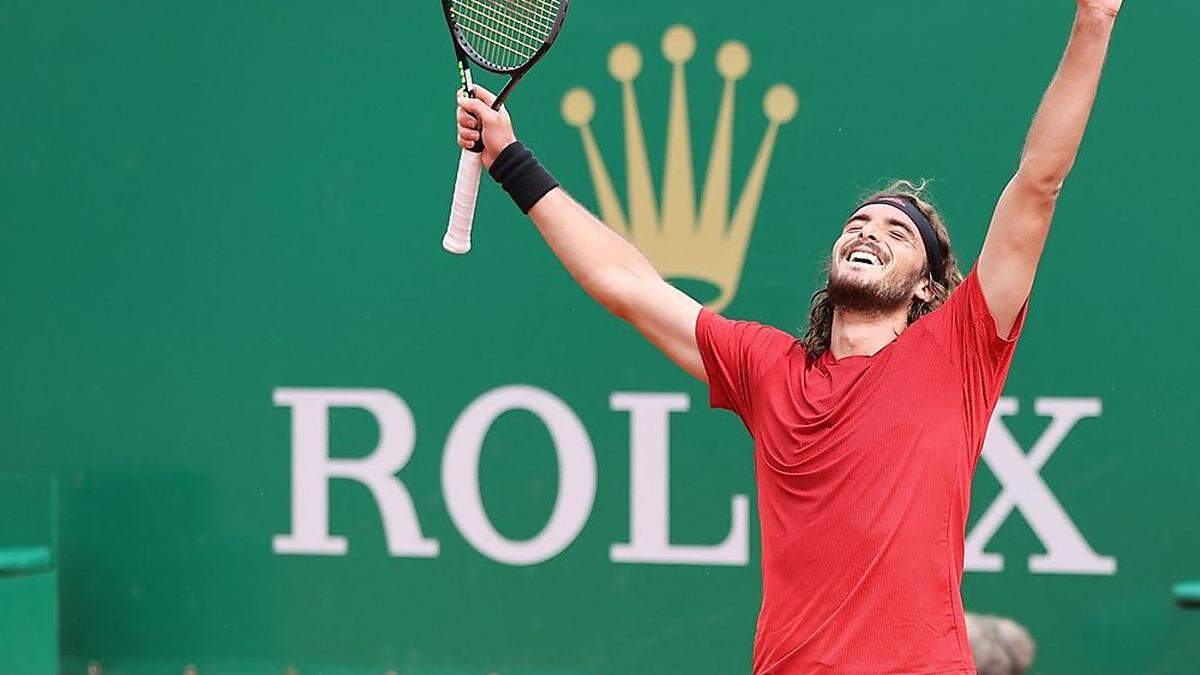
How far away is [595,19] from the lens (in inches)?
135

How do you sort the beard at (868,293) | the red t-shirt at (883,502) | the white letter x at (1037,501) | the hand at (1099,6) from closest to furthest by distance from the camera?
the hand at (1099,6) < the red t-shirt at (883,502) < the beard at (868,293) < the white letter x at (1037,501)

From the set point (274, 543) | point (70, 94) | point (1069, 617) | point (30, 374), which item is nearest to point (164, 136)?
point (70, 94)

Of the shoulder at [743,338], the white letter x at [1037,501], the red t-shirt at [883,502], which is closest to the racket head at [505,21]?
the shoulder at [743,338]

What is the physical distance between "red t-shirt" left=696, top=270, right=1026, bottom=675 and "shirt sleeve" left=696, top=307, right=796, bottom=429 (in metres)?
0.09

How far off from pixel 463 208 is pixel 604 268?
0.23 metres

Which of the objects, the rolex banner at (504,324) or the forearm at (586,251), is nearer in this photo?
the forearm at (586,251)

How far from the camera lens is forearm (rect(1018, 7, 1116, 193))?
2113 millimetres

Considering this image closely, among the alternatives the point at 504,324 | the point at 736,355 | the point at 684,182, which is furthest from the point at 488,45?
the point at 736,355

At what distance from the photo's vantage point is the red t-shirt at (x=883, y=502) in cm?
221

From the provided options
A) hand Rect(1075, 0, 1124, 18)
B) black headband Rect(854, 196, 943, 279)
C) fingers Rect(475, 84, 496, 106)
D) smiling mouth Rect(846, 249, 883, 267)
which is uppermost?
hand Rect(1075, 0, 1124, 18)

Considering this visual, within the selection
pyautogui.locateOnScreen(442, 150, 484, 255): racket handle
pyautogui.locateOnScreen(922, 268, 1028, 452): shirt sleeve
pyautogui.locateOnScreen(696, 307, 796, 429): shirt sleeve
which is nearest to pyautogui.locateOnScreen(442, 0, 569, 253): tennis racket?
pyautogui.locateOnScreen(442, 150, 484, 255): racket handle

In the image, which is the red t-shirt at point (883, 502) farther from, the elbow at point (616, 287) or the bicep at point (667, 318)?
the elbow at point (616, 287)

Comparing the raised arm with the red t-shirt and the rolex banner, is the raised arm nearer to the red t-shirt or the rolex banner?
the red t-shirt

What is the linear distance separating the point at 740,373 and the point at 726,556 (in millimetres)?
1034
